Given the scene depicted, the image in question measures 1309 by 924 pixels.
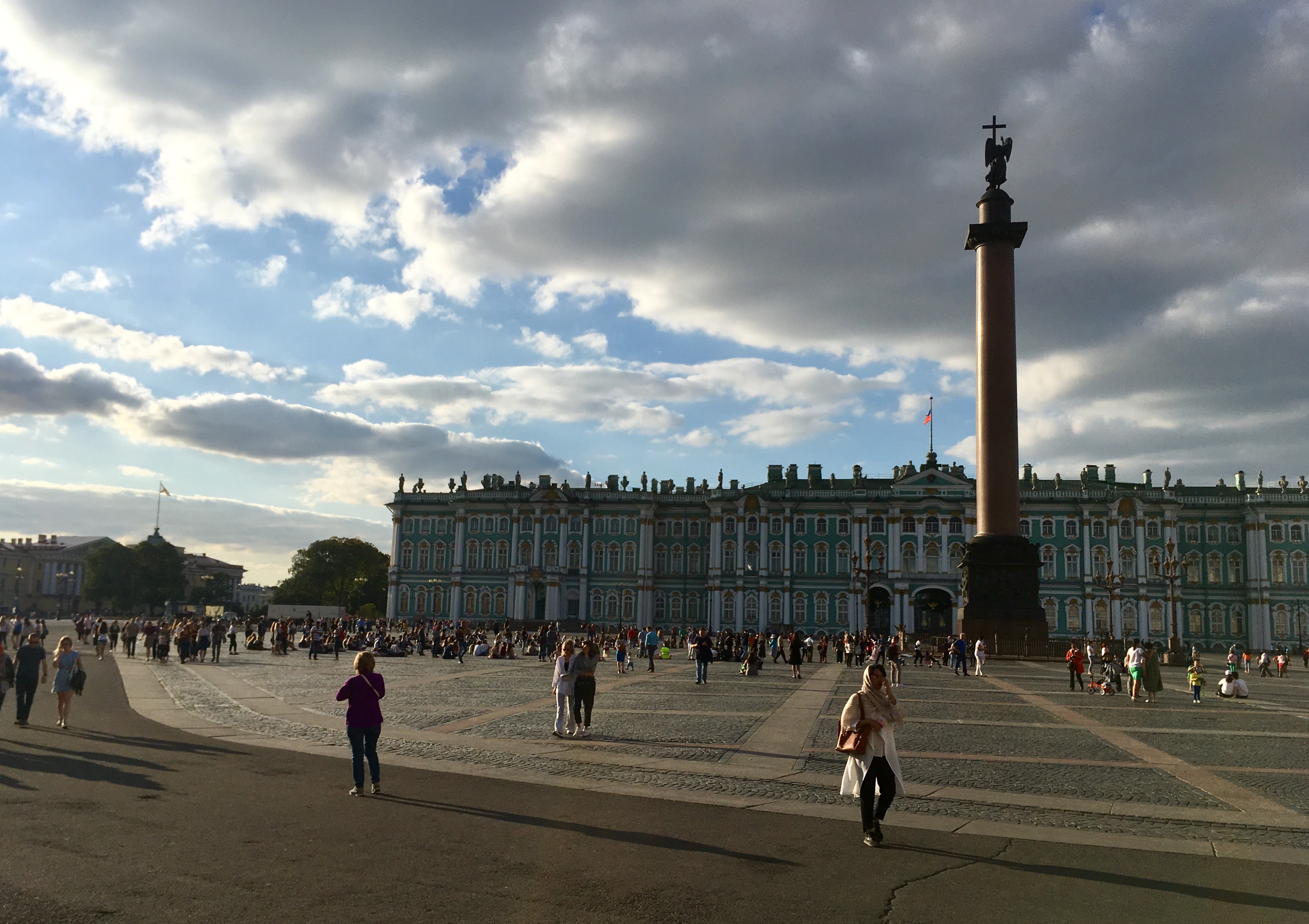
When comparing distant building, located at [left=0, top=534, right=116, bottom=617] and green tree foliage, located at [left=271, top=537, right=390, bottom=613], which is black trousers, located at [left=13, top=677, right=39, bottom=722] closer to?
green tree foliage, located at [left=271, top=537, right=390, bottom=613]

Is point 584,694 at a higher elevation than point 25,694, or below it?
higher

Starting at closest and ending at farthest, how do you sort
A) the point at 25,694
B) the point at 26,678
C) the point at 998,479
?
the point at 26,678, the point at 25,694, the point at 998,479

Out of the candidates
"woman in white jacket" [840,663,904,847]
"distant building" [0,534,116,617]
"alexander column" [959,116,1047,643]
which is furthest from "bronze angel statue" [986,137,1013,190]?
"distant building" [0,534,116,617]

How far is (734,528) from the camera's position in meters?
85.2

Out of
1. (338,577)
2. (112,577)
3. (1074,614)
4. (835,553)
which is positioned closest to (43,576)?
(112,577)

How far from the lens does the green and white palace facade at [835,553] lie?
7825 centimetres

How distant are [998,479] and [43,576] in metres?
146

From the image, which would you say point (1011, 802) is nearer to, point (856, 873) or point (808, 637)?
point (856, 873)

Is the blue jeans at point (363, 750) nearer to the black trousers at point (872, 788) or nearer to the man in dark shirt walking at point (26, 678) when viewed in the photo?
the black trousers at point (872, 788)

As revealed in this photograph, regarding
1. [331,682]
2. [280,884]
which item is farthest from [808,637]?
[280,884]

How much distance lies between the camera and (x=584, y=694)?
15117 mm

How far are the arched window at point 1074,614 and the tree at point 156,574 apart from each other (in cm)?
9696

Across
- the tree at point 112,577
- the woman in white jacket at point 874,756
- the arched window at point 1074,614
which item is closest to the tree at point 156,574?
the tree at point 112,577

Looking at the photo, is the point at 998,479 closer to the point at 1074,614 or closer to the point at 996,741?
the point at 996,741
